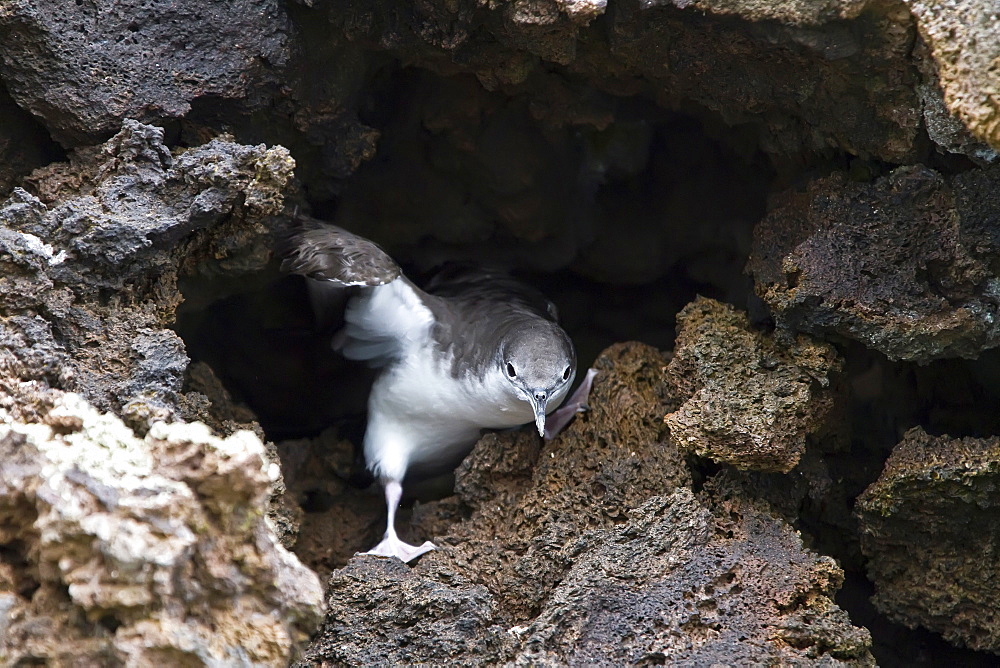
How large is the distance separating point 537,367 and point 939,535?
5.49ft

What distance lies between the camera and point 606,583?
3152 millimetres

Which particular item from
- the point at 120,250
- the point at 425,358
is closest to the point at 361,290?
the point at 425,358

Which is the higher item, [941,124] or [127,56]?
[941,124]

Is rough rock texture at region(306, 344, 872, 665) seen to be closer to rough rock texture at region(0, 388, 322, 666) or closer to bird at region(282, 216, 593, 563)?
bird at region(282, 216, 593, 563)

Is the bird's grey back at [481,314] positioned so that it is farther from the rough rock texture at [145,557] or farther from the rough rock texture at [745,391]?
the rough rock texture at [145,557]

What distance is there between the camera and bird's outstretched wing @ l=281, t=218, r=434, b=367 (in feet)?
12.4

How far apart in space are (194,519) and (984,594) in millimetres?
2860

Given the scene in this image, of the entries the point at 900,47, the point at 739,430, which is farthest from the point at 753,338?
the point at 900,47

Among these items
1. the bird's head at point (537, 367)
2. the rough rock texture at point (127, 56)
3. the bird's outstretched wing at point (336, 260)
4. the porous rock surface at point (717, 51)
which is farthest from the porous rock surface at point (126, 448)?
the bird's head at point (537, 367)

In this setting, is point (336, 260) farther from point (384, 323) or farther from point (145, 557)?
point (145, 557)

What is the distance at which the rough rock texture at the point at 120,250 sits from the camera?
9.47 feet

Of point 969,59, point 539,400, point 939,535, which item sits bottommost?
point 539,400

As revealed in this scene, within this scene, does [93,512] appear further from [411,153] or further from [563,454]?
[411,153]

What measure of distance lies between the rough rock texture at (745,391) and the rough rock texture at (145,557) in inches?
63.9
